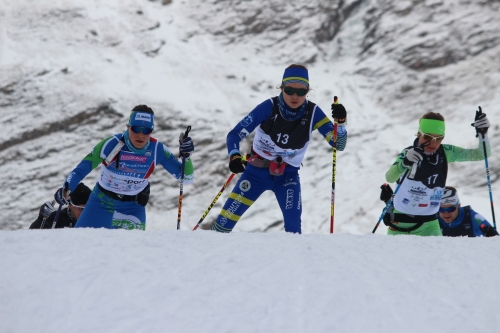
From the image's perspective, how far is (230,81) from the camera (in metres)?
28.4

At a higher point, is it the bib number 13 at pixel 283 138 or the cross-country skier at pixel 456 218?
the bib number 13 at pixel 283 138

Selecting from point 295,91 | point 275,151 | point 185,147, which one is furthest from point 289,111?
point 185,147

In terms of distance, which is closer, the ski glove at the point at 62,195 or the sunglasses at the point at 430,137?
the ski glove at the point at 62,195

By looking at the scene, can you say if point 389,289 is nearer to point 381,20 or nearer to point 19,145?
point 19,145

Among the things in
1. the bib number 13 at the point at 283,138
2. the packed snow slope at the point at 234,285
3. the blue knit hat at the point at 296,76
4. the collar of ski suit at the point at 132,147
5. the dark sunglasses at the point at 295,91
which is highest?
the blue knit hat at the point at 296,76

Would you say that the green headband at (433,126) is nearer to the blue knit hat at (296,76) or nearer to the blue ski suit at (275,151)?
the blue ski suit at (275,151)

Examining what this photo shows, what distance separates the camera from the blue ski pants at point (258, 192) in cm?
621

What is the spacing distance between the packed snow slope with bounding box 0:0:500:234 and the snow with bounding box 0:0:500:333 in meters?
0.11

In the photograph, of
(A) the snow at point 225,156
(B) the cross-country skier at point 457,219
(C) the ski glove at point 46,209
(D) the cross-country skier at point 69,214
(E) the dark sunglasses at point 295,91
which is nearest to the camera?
(A) the snow at point 225,156

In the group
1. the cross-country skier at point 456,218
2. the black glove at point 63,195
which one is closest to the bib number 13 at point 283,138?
the black glove at point 63,195

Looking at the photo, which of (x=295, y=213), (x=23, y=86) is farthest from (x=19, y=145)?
(x=295, y=213)

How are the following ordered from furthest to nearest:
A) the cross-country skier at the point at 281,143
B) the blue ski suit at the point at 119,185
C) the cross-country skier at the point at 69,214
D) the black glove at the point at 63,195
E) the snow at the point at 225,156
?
the cross-country skier at the point at 69,214, the blue ski suit at the point at 119,185, the black glove at the point at 63,195, the cross-country skier at the point at 281,143, the snow at the point at 225,156

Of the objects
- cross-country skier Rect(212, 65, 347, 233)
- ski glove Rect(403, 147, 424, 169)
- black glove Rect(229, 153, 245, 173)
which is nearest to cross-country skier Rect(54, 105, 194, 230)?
cross-country skier Rect(212, 65, 347, 233)

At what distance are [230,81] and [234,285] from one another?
25.8 meters
